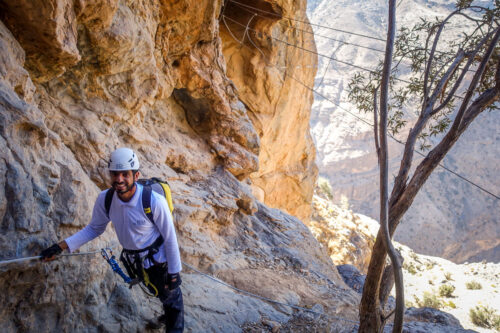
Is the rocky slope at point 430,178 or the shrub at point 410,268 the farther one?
the rocky slope at point 430,178

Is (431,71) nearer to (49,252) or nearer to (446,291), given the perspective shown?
(49,252)

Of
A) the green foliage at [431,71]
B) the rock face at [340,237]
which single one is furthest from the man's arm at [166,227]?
the rock face at [340,237]

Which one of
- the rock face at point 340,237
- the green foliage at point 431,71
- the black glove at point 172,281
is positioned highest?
the green foliage at point 431,71

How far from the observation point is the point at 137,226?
8.08ft

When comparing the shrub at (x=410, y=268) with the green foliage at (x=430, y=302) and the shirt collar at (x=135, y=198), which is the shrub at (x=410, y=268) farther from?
the shirt collar at (x=135, y=198)

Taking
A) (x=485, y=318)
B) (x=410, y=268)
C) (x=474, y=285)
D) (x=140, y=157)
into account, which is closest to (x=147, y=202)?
(x=140, y=157)

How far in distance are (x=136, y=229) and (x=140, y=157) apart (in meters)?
3.55

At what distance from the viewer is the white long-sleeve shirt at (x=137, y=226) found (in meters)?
2.45

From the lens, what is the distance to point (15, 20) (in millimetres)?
3090

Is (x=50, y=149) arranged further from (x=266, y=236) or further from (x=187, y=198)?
(x=266, y=236)

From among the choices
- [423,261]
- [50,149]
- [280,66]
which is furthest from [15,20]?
[423,261]

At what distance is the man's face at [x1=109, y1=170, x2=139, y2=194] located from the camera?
2.34m

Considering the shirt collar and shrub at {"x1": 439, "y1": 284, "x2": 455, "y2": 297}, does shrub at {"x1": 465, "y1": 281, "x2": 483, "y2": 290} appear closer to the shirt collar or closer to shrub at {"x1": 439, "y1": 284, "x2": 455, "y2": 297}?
shrub at {"x1": 439, "y1": 284, "x2": 455, "y2": 297}

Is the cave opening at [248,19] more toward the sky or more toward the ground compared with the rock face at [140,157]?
more toward the sky
